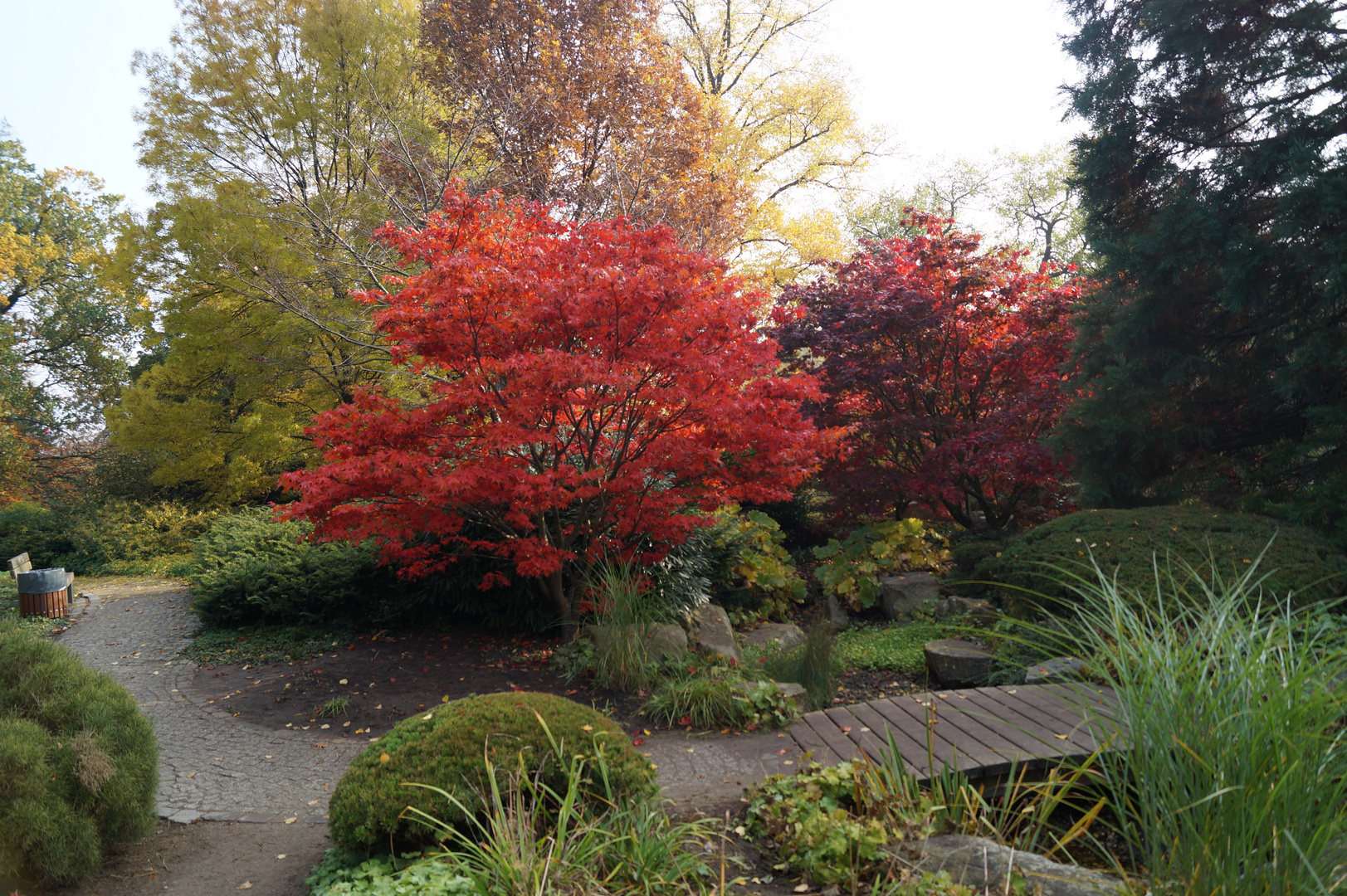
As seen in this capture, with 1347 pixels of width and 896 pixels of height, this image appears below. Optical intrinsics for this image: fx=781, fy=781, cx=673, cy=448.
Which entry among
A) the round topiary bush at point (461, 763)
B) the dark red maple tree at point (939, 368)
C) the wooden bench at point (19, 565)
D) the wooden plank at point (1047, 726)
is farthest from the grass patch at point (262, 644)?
the dark red maple tree at point (939, 368)

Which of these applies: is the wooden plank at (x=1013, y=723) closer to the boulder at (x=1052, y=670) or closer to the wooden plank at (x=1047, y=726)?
the wooden plank at (x=1047, y=726)

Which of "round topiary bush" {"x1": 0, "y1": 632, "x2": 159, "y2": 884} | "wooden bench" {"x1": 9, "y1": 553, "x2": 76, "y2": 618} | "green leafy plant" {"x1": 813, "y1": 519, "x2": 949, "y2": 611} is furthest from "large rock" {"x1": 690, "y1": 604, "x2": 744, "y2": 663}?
"wooden bench" {"x1": 9, "y1": 553, "x2": 76, "y2": 618}

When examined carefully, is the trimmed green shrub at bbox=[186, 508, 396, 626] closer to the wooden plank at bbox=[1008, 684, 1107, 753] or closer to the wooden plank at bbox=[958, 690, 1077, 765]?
the wooden plank at bbox=[958, 690, 1077, 765]

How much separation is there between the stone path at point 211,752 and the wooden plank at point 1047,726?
350cm

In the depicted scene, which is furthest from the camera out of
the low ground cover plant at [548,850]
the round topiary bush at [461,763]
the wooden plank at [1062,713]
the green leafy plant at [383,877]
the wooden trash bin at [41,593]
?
the wooden trash bin at [41,593]

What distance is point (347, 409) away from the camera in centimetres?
553

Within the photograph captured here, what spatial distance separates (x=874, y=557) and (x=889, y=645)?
1980mm

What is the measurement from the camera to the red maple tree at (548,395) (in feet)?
17.3

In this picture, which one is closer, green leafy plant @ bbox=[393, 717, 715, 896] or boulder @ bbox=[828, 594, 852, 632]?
green leafy plant @ bbox=[393, 717, 715, 896]

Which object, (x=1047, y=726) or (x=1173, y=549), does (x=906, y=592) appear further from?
(x=1047, y=726)

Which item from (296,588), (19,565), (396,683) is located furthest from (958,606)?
(19,565)

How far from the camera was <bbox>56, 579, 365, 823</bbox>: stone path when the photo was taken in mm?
3957

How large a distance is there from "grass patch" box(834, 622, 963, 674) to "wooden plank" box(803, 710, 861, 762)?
1593 mm

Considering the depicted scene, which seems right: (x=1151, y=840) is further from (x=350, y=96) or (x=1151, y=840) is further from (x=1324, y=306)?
(x=350, y=96)
